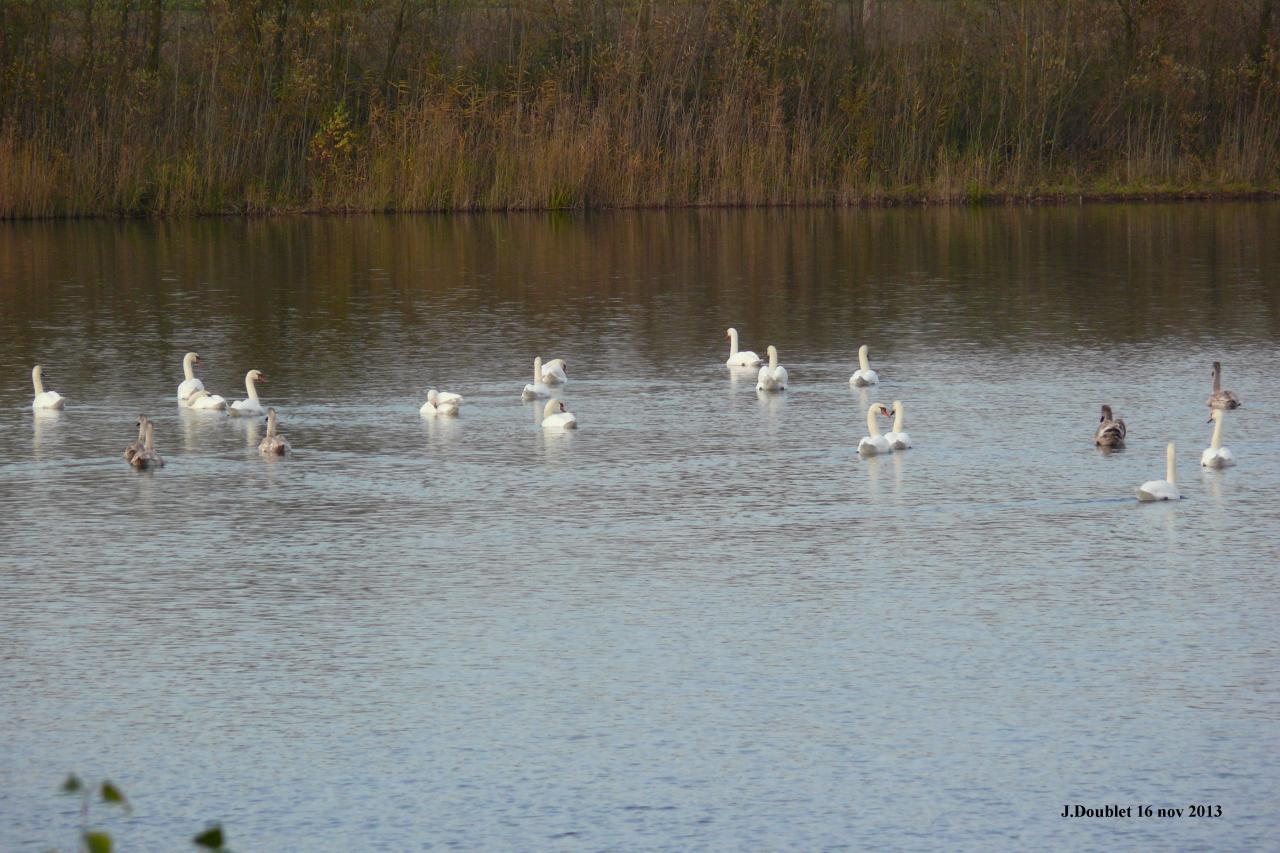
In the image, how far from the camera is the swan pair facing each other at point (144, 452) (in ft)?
38.2

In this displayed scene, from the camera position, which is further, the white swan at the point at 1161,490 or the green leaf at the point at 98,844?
the white swan at the point at 1161,490

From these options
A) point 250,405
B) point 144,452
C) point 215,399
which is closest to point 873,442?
point 144,452

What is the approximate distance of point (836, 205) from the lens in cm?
3209

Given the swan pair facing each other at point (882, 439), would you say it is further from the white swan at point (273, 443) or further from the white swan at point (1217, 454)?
the white swan at point (273, 443)

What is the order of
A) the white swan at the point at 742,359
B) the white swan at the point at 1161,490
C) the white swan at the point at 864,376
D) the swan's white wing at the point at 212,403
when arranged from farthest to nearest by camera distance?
the white swan at the point at 742,359, the white swan at the point at 864,376, the swan's white wing at the point at 212,403, the white swan at the point at 1161,490

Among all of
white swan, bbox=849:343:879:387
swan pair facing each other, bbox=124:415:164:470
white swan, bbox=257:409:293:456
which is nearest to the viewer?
swan pair facing each other, bbox=124:415:164:470

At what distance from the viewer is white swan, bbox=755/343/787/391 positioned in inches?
564

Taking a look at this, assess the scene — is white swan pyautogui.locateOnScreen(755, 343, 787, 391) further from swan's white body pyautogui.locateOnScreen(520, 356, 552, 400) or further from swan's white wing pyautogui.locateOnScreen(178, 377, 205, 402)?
swan's white wing pyautogui.locateOnScreen(178, 377, 205, 402)

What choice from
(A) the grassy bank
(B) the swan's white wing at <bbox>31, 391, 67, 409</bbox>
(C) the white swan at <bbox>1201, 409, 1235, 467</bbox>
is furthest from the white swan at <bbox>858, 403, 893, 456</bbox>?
(A) the grassy bank

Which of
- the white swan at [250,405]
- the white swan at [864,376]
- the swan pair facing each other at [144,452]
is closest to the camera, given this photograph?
the swan pair facing each other at [144,452]

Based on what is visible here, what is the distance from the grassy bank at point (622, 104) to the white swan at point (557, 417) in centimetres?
1847

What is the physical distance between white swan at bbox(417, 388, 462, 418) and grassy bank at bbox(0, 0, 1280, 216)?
18.1 meters

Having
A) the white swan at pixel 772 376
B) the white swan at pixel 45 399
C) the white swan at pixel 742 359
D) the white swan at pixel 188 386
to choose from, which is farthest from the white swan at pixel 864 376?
the white swan at pixel 45 399

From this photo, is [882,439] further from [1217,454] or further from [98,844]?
[98,844]
